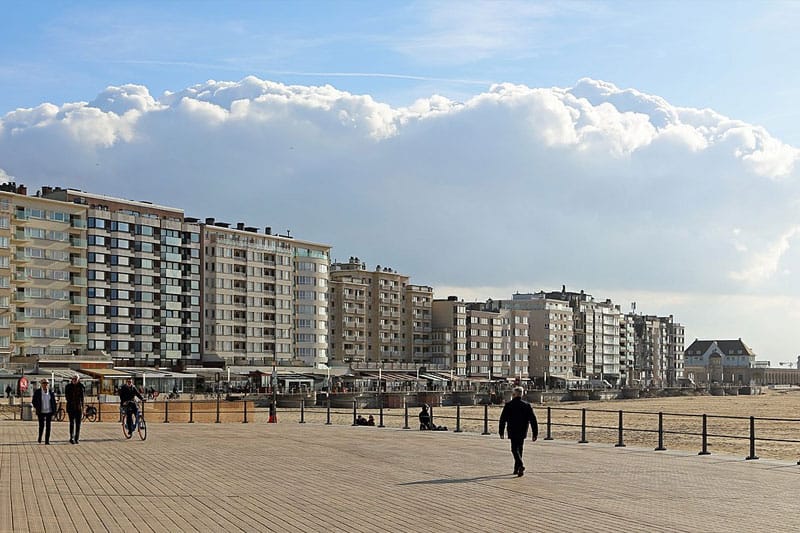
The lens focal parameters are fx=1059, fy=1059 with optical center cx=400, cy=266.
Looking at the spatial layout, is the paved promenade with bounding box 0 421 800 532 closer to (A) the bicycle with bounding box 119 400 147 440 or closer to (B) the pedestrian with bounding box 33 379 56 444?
(B) the pedestrian with bounding box 33 379 56 444

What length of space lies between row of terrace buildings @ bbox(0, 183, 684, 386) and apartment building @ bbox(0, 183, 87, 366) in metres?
0.12

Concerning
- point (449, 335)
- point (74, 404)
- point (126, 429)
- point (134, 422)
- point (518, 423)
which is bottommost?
point (449, 335)

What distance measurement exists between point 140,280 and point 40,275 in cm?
1348

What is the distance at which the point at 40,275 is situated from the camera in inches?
4200

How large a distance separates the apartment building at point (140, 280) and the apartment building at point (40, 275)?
132cm

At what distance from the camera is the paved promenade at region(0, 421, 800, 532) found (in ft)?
44.5

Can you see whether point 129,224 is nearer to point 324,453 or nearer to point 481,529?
point 324,453

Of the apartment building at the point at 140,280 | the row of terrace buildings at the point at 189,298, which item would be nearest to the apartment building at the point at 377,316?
the row of terrace buildings at the point at 189,298

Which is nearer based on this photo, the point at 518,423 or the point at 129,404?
the point at 518,423

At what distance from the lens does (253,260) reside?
132 metres

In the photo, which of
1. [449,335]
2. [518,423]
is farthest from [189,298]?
Result: [518,423]

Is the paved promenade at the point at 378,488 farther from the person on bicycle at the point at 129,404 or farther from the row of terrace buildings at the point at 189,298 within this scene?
the row of terrace buildings at the point at 189,298

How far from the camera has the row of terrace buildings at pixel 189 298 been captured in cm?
10606

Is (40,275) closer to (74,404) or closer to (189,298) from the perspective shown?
(189,298)
